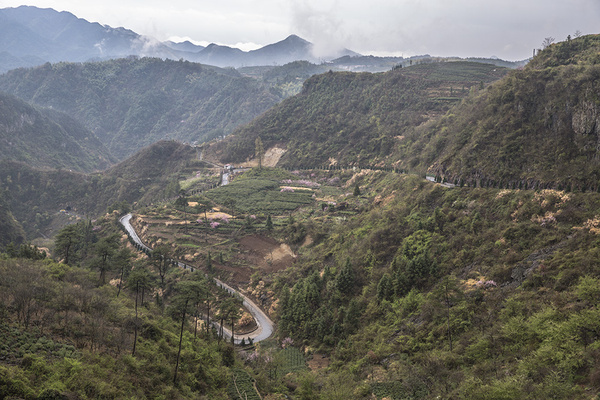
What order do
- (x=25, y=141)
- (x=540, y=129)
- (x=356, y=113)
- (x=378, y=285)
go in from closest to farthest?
(x=378, y=285) → (x=540, y=129) → (x=356, y=113) → (x=25, y=141)

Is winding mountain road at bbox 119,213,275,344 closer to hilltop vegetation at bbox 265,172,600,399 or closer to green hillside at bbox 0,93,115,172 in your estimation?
hilltop vegetation at bbox 265,172,600,399

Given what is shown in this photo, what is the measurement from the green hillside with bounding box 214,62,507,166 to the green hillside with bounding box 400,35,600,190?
42981 mm

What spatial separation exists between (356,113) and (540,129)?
90.3 m

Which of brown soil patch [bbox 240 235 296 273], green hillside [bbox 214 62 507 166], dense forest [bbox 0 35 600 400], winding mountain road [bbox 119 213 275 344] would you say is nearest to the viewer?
dense forest [bbox 0 35 600 400]

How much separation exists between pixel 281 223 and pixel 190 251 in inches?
656

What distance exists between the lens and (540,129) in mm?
44656

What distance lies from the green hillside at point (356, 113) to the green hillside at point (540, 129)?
141 feet

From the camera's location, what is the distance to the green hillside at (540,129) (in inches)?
1510

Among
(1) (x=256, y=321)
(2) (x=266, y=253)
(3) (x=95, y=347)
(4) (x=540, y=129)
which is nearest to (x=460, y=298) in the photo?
(4) (x=540, y=129)

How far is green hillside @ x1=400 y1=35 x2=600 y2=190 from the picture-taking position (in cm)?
3834

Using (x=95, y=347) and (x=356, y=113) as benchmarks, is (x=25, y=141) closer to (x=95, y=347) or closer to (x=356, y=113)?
(x=356, y=113)

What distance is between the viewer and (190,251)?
A: 6738 cm

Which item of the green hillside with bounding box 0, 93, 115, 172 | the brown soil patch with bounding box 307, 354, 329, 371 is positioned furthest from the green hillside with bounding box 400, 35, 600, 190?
the green hillside with bounding box 0, 93, 115, 172

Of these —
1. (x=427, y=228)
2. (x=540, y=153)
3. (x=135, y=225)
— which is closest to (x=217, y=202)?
(x=135, y=225)
